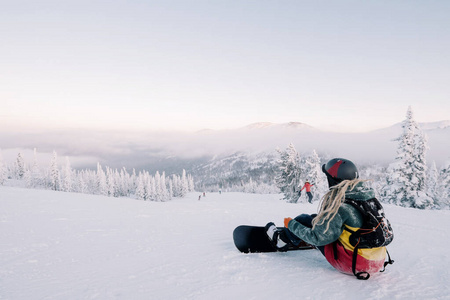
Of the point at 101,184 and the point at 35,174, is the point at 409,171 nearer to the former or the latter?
the point at 101,184

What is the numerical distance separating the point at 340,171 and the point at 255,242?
2.16 metres

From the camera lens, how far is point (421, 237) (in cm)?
630

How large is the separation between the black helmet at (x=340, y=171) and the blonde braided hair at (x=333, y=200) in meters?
0.13

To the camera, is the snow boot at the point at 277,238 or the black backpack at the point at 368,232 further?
the snow boot at the point at 277,238

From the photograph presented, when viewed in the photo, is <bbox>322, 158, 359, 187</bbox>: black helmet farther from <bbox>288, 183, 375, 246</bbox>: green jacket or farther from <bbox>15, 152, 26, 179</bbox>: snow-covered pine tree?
<bbox>15, 152, 26, 179</bbox>: snow-covered pine tree

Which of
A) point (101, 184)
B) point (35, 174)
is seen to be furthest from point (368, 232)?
point (35, 174)

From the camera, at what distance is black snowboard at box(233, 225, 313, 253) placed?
462 centimetres

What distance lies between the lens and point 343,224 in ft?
11.1

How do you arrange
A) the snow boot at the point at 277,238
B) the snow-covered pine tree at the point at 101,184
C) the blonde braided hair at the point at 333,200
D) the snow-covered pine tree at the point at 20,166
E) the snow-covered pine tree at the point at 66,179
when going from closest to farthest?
the blonde braided hair at the point at 333,200 < the snow boot at the point at 277,238 < the snow-covered pine tree at the point at 66,179 < the snow-covered pine tree at the point at 101,184 < the snow-covered pine tree at the point at 20,166

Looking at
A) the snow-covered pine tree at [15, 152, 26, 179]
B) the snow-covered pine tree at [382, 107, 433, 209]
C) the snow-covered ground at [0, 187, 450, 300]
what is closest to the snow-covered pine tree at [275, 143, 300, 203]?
the snow-covered pine tree at [382, 107, 433, 209]

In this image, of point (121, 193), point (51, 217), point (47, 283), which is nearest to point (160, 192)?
point (121, 193)

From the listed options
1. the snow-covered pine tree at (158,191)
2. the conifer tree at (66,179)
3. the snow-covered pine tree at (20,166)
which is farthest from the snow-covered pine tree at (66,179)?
the snow-covered pine tree at (158,191)

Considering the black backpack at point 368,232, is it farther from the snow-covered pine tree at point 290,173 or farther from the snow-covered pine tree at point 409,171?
the snow-covered pine tree at point 290,173

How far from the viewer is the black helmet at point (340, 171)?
353 centimetres
